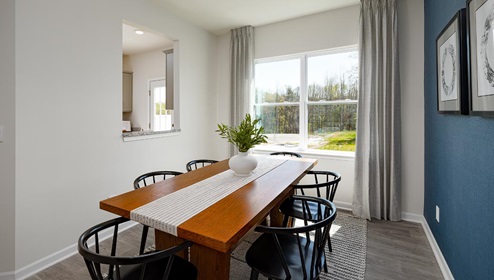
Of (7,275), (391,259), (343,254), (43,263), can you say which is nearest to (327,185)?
(343,254)

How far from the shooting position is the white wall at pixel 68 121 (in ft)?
6.78

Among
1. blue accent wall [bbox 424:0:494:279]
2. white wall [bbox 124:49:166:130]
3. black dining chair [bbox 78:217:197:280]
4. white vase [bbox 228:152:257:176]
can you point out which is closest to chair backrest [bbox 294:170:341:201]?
white vase [bbox 228:152:257:176]

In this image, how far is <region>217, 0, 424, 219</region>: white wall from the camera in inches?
119

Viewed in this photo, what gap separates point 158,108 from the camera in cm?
571

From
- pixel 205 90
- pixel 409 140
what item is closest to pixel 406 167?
pixel 409 140

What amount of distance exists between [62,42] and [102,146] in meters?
1.03

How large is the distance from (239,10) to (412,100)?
2494 millimetres

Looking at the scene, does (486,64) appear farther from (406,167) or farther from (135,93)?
(135,93)

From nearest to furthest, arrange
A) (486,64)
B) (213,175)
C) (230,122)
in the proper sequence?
(486,64), (213,175), (230,122)

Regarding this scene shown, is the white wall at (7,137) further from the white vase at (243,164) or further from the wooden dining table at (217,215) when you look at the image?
the white vase at (243,164)

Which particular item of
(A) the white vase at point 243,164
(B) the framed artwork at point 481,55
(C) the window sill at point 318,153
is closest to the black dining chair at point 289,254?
(A) the white vase at point 243,164

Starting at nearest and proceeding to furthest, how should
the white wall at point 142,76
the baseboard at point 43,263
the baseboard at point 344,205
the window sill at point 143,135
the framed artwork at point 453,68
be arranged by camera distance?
the framed artwork at point 453,68
the baseboard at point 43,263
the window sill at point 143,135
the baseboard at point 344,205
the white wall at point 142,76

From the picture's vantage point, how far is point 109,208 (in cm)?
145

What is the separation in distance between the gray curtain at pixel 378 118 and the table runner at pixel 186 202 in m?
1.70
